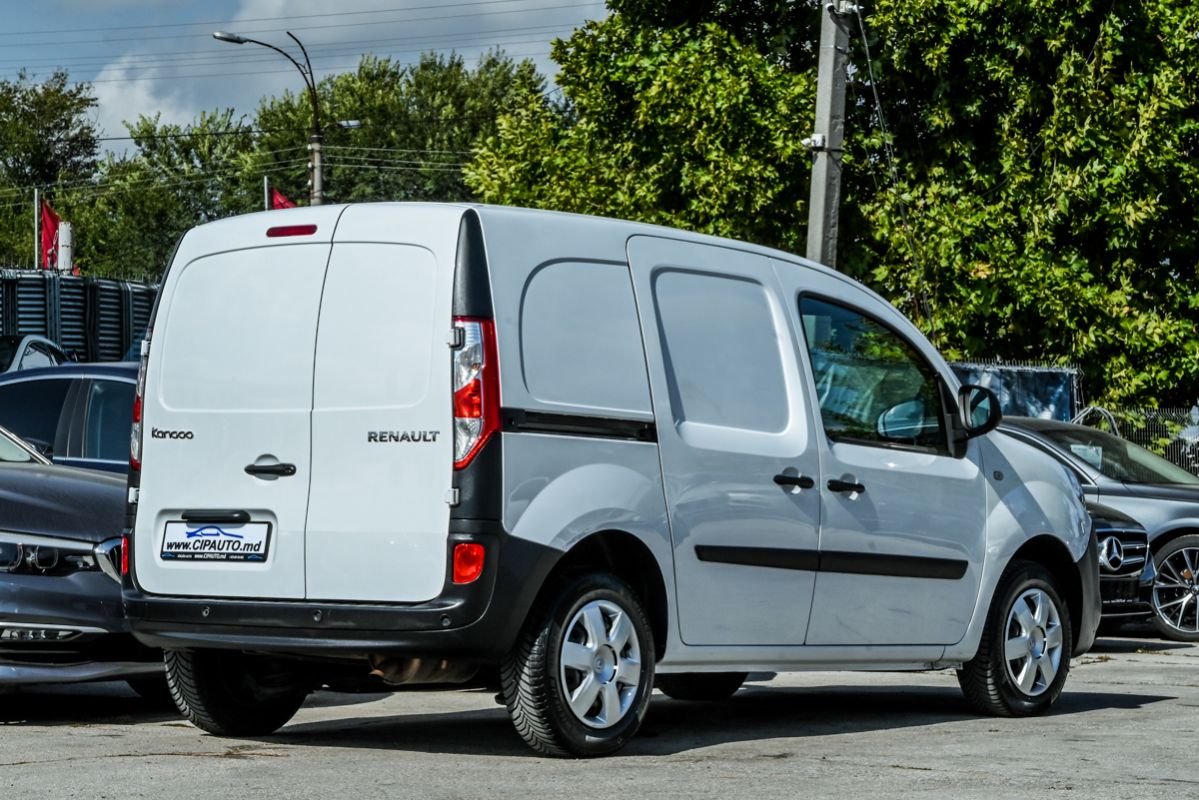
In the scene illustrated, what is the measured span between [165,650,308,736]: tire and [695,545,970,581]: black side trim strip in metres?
1.70

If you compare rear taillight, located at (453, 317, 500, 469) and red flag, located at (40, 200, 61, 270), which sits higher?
red flag, located at (40, 200, 61, 270)

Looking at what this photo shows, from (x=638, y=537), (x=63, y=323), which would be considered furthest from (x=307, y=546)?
(x=63, y=323)

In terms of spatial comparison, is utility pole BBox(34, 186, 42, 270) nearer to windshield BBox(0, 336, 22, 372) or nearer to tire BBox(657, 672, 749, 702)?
windshield BBox(0, 336, 22, 372)

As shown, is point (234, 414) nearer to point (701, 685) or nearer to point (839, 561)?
point (839, 561)

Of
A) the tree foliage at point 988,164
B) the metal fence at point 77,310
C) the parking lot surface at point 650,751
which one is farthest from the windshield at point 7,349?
the parking lot surface at point 650,751

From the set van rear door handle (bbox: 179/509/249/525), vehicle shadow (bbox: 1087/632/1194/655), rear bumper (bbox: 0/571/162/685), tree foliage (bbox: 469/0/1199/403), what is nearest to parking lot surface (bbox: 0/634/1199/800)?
rear bumper (bbox: 0/571/162/685)

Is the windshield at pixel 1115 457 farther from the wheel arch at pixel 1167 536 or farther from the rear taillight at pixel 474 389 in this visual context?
the rear taillight at pixel 474 389

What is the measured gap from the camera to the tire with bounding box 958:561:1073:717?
27.6 ft

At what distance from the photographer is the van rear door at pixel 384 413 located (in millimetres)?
6203

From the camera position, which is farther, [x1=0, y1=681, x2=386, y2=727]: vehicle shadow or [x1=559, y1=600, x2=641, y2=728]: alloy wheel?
[x1=0, y1=681, x2=386, y2=727]: vehicle shadow

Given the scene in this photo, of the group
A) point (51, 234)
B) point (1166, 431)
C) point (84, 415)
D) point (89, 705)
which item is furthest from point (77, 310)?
point (51, 234)

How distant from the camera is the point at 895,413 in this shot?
320 inches

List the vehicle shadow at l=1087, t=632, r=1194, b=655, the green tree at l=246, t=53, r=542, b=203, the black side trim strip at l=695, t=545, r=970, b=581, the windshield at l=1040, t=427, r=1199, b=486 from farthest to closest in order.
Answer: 1. the green tree at l=246, t=53, r=542, b=203
2. the windshield at l=1040, t=427, r=1199, b=486
3. the vehicle shadow at l=1087, t=632, r=1194, b=655
4. the black side trim strip at l=695, t=545, r=970, b=581

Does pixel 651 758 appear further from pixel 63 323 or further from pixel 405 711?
pixel 63 323
